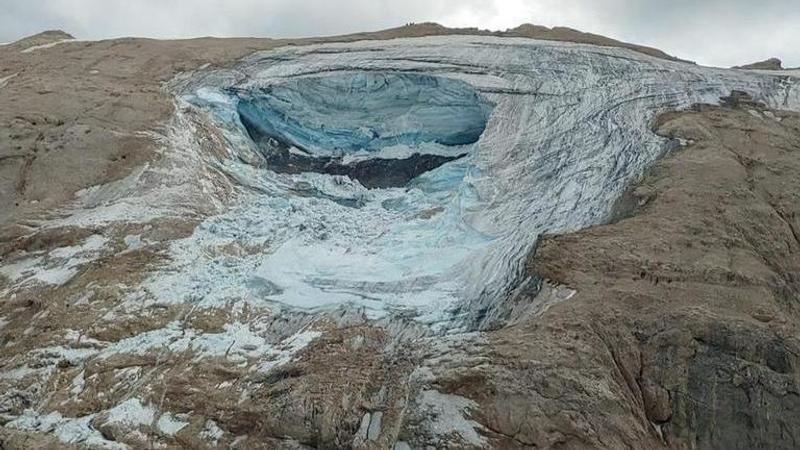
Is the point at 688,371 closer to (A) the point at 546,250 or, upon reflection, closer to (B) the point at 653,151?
(A) the point at 546,250

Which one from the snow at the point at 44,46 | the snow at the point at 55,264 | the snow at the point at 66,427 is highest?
the snow at the point at 44,46

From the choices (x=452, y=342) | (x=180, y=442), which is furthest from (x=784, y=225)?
(x=180, y=442)

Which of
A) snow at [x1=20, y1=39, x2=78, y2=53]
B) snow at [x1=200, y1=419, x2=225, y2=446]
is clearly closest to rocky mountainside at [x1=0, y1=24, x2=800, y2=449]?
snow at [x1=200, y1=419, x2=225, y2=446]

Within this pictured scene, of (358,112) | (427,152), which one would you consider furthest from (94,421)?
(358,112)

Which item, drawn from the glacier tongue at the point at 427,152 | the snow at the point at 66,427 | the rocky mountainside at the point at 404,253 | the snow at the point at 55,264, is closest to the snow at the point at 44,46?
the rocky mountainside at the point at 404,253

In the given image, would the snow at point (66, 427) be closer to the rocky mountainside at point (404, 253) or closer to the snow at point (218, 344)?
the rocky mountainside at point (404, 253)

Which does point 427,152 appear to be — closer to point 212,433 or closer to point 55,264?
point 55,264

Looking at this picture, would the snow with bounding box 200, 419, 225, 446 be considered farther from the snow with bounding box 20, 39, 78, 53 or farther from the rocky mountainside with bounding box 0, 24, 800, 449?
the snow with bounding box 20, 39, 78, 53
